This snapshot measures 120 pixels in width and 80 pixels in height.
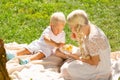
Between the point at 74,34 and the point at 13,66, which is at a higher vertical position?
the point at 74,34

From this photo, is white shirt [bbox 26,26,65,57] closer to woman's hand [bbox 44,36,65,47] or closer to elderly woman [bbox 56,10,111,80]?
woman's hand [bbox 44,36,65,47]

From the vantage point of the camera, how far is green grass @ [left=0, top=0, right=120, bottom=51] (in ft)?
31.7

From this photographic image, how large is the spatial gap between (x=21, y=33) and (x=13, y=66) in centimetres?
230

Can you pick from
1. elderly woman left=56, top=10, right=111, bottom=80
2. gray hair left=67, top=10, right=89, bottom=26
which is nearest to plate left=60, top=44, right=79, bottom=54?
elderly woman left=56, top=10, right=111, bottom=80

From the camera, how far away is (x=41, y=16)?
10820 mm

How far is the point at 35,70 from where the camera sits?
24.6ft

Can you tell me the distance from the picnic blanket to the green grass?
53.4 inches

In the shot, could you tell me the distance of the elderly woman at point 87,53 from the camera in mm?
7020

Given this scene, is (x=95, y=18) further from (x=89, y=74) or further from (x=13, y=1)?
(x=89, y=74)

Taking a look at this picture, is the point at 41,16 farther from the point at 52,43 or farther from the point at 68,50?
the point at 68,50

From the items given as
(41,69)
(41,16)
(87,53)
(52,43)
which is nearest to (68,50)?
(52,43)

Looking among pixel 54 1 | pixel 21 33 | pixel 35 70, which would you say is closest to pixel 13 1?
pixel 54 1

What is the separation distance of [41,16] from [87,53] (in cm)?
381

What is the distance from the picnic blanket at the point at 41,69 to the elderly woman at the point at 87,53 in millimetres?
237
